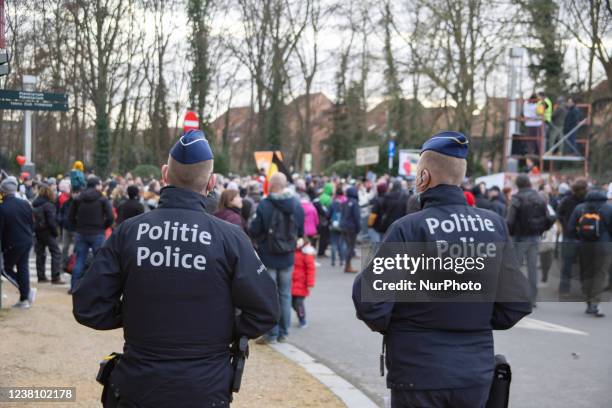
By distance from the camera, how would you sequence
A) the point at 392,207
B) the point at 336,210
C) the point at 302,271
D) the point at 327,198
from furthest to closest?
the point at 327,198, the point at 336,210, the point at 392,207, the point at 302,271

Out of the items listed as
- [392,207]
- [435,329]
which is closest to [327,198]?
[392,207]

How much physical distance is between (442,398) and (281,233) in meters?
5.23

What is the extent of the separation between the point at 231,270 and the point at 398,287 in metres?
0.76

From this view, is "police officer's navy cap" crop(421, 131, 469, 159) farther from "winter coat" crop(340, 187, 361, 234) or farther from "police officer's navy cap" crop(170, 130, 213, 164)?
"winter coat" crop(340, 187, 361, 234)

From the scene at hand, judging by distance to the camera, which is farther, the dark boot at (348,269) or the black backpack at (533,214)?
the dark boot at (348,269)

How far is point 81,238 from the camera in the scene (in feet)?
37.2

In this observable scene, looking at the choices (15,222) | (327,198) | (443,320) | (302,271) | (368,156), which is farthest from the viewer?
(368,156)

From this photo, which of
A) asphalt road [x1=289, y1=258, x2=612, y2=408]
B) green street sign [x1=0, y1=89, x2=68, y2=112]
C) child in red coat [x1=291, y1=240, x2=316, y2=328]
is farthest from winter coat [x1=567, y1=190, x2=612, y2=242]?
green street sign [x1=0, y1=89, x2=68, y2=112]

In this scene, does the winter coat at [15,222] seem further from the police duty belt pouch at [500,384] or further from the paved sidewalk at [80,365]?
the police duty belt pouch at [500,384]

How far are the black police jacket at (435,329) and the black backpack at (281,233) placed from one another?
4.93 meters

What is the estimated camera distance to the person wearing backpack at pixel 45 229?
12805mm

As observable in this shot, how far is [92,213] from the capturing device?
11.3 m

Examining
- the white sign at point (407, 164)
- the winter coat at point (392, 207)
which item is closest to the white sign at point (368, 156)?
the white sign at point (407, 164)

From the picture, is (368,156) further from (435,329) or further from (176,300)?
(176,300)
